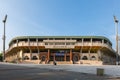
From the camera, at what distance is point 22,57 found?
113875mm

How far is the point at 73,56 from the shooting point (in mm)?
114688

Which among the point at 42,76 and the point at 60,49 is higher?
the point at 60,49

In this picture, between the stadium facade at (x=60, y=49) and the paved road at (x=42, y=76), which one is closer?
the paved road at (x=42, y=76)

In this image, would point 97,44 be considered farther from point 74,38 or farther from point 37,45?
point 37,45

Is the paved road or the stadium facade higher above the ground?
the stadium facade

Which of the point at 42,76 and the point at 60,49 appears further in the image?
the point at 60,49

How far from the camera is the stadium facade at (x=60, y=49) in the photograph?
112250 mm

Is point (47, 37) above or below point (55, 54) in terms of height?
above

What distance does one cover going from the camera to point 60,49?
11438 cm

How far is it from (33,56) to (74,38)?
60.9 ft

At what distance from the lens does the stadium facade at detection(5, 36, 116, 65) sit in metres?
112

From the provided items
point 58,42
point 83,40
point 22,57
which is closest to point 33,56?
point 22,57

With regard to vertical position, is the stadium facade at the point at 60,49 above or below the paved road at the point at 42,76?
above

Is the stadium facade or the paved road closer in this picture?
the paved road
